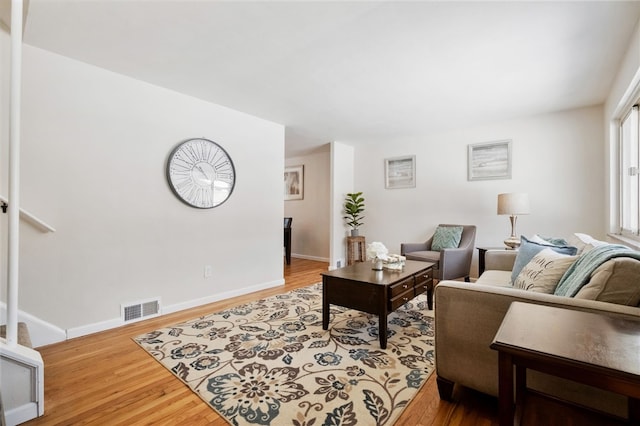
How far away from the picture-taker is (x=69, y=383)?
71.0 inches

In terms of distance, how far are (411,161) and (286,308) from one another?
328cm

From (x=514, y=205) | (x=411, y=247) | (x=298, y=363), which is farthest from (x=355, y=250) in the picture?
(x=298, y=363)

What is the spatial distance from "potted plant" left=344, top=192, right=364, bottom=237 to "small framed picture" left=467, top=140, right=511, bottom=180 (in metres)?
1.85

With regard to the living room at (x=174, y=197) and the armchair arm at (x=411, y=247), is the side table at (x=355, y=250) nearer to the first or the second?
the living room at (x=174, y=197)

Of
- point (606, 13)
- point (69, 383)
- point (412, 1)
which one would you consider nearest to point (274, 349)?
point (69, 383)

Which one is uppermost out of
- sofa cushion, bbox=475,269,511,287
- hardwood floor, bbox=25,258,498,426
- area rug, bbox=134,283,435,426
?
sofa cushion, bbox=475,269,511,287

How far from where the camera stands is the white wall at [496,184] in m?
3.67

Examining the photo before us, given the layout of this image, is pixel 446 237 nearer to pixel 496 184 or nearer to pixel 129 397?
pixel 496 184

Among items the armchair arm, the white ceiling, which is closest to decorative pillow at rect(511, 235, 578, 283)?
the white ceiling

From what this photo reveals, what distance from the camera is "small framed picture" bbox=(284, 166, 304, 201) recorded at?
6.63 meters

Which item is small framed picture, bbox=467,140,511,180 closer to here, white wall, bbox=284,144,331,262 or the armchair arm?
the armchair arm

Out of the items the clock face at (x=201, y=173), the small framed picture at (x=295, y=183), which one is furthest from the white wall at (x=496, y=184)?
the clock face at (x=201, y=173)

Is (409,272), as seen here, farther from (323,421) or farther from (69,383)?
(69,383)

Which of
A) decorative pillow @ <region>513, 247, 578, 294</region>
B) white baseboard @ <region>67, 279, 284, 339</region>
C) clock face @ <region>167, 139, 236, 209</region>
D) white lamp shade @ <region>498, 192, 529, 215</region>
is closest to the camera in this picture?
decorative pillow @ <region>513, 247, 578, 294</region>
